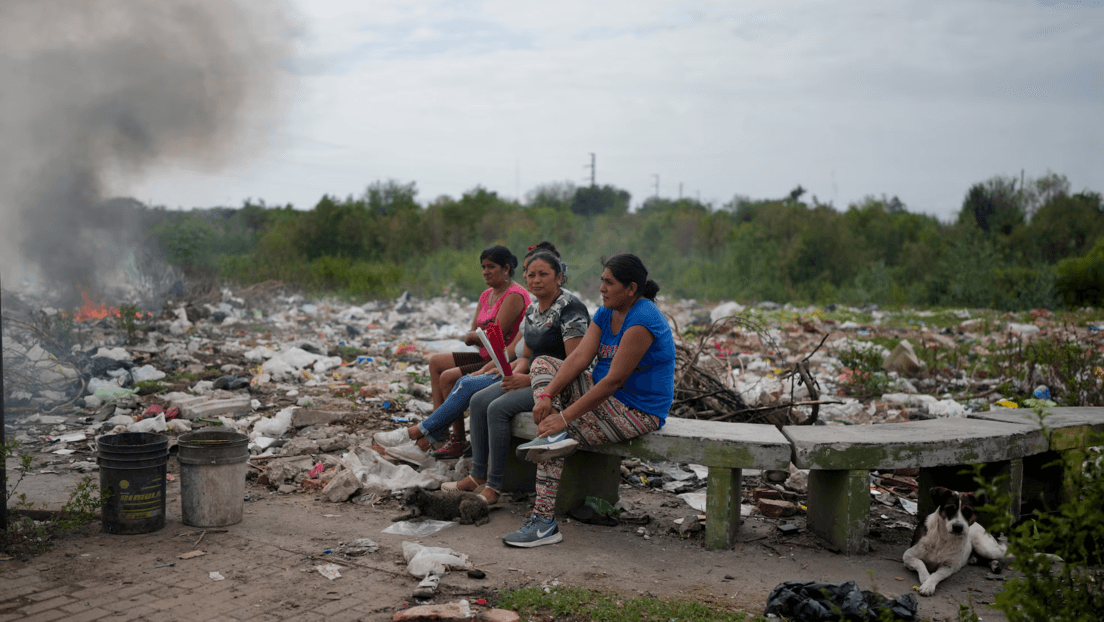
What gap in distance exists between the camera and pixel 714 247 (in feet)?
91.0

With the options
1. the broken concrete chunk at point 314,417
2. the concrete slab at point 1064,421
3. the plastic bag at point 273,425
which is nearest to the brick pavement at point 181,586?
the plastic bag at point 273,425

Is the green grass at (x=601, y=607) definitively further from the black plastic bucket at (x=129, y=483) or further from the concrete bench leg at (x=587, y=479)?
the black plastic bucket at (x=129, y=483)

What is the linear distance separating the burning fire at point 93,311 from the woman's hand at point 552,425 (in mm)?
9088

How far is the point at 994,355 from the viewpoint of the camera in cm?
943

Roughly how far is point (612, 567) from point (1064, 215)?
25921 mm

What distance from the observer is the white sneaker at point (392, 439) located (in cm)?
615

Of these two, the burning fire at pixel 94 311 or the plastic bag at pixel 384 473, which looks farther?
the burning fire at pixel 94 311

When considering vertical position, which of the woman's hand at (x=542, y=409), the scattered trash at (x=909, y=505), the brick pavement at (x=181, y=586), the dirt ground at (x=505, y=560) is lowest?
the scattered trash at (x=909, y=505)

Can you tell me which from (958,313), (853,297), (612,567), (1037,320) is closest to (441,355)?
(612,567)

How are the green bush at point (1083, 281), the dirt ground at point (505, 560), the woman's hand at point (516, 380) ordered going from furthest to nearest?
the green bush at point (1083, 281), the woman's hand at point (516, 380), the dirt ground at point (505, 560)

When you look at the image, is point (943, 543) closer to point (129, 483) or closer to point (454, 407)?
point (454, 407)

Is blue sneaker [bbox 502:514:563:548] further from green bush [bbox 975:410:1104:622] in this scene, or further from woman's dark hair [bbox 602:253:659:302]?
green bush [bbox 975:410:1104:622]

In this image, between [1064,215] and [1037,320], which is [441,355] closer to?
[1037,320]

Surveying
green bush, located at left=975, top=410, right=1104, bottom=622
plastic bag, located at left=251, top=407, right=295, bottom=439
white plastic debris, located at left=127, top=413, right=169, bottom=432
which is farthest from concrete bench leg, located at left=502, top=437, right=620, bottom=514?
white plastic debris, located at left=127, top=413, right=169, bottom=432
